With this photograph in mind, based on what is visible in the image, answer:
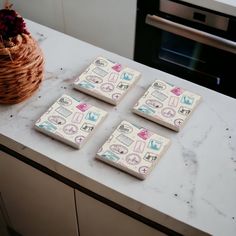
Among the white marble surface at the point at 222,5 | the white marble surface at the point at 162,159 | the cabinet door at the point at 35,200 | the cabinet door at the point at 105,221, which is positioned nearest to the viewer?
the white marble surface at the point at 162,159

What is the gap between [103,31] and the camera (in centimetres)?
170

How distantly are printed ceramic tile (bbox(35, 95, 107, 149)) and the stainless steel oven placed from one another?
58 centimetres

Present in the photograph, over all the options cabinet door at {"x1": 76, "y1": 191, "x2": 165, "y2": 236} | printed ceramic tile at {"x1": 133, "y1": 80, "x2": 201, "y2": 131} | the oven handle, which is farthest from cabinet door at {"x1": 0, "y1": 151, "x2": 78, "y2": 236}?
the oven handle

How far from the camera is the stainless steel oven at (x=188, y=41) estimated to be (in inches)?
55.3

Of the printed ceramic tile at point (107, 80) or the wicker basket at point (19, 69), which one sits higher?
the wicker basket at point (19, 69)

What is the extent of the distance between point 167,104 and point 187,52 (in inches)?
23.3

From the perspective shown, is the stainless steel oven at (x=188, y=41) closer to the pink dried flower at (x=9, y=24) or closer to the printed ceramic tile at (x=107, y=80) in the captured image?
the printed ceramic tile at (x=107, y=80)

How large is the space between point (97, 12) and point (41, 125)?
30.9 inches

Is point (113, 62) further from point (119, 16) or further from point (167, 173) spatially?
point (119, 16)

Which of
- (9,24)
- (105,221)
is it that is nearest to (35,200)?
(105,221)

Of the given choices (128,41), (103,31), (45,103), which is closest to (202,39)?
(128,41)

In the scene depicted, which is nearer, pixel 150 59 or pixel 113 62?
pixel 113 62

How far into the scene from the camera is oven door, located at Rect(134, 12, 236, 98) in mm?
1445

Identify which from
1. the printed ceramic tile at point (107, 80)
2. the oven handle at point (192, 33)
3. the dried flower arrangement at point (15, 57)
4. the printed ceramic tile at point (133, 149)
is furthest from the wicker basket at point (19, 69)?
the oven handle at point (192, 33)
